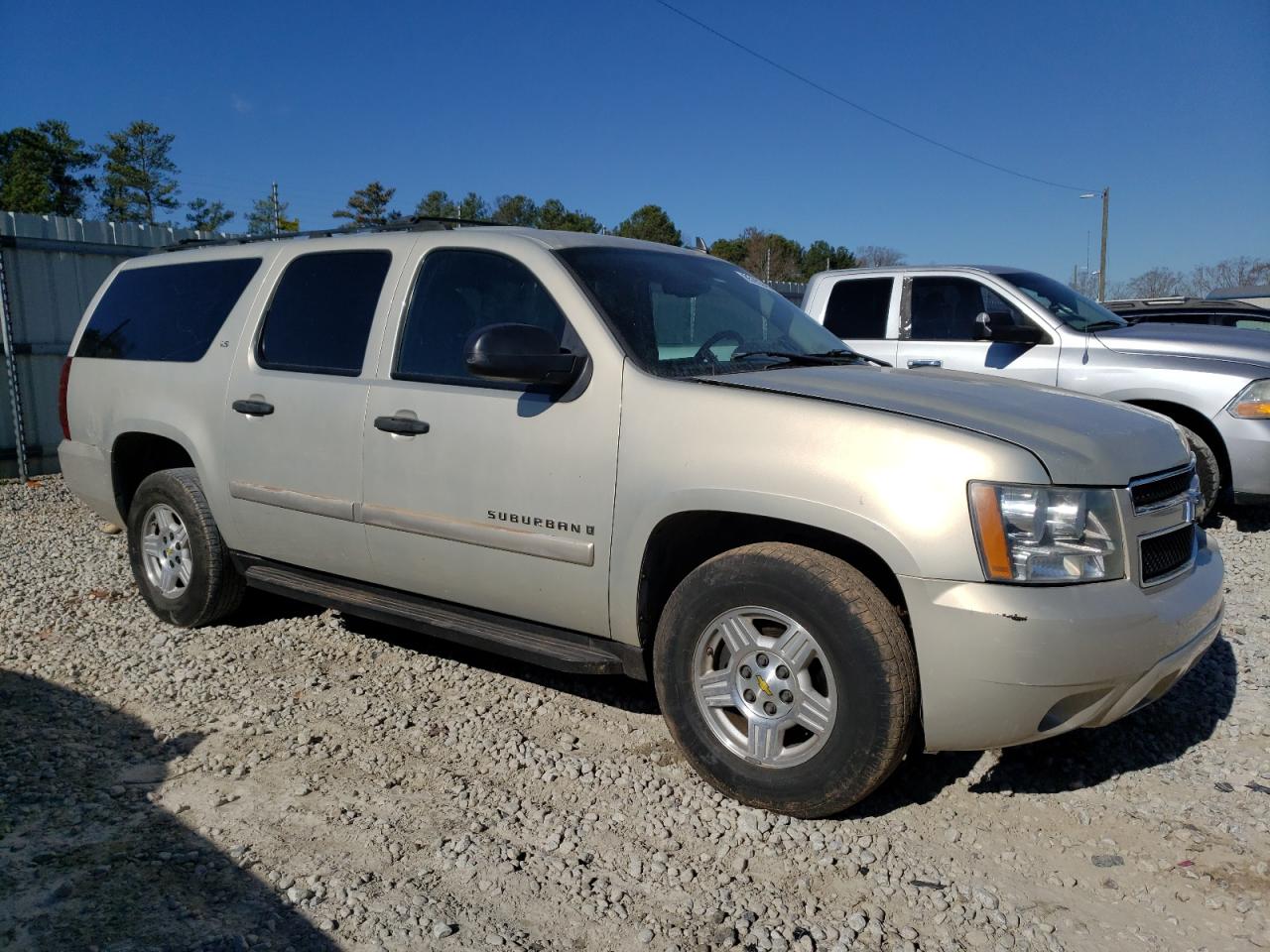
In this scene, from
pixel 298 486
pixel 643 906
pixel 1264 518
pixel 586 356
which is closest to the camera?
pixel 643 906

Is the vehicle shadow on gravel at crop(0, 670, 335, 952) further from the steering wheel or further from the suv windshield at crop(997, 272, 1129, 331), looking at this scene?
the suv windshield at crop(997, 272, 1129, 331)

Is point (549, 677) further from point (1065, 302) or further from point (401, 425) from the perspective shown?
point (1065, 302)

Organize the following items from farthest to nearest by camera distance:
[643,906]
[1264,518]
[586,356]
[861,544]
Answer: [1264,518], [586,356], [861,544], [643,906]

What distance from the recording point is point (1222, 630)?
198 inches

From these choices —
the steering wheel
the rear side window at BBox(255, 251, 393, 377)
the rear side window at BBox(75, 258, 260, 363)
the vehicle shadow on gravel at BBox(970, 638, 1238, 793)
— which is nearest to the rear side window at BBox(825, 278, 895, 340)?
the steering wheel

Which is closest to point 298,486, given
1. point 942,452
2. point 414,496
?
point 414,496

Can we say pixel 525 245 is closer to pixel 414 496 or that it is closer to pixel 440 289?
pixel 440 289

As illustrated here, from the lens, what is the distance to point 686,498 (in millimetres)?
3291

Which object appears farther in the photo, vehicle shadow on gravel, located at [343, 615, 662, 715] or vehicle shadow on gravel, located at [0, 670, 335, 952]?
vehicle shadow on gravel, located at [343, 615, 662, 715]

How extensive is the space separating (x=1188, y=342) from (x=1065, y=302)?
1040 mm

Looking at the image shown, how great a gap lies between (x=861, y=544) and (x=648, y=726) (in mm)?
1364

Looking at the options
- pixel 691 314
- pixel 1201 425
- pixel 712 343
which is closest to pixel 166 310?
pixel 691 314

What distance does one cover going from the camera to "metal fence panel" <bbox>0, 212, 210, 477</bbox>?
9.48 metres

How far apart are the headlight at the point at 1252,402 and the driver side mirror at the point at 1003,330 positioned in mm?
1363
